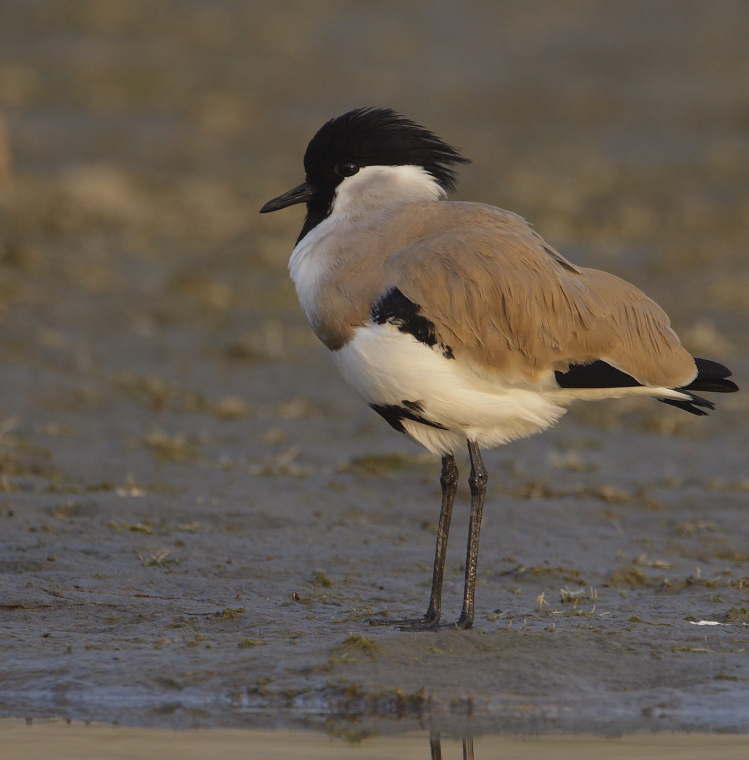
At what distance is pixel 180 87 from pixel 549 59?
8.20 metres

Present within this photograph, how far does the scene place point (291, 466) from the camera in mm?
8406

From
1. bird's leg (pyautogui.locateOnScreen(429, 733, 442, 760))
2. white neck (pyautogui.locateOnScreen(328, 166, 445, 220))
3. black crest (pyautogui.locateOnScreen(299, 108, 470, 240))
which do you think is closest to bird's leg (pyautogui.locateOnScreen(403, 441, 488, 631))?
bird's leg (pyautogui.locateOnScreen(429, 733, 442, 760))

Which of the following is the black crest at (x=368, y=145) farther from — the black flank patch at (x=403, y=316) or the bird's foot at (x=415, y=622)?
the bird's foot at (x=415, y=622)

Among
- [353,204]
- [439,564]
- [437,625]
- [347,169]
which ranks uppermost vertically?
[347,169]

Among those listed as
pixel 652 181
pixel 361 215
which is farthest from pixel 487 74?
pixel 361 215

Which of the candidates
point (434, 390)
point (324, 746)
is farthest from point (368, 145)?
point (324, 746)

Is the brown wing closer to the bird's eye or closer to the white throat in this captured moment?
the white throat

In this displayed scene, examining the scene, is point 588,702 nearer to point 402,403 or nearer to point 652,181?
point 402,403

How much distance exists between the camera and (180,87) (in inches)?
922

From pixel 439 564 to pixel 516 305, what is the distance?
118 centimetres

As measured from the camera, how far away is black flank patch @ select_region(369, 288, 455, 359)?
196 inches

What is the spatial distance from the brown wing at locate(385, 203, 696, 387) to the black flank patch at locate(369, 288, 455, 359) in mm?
35

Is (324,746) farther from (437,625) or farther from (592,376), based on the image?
(592,376)

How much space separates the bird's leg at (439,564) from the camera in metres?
5.43
